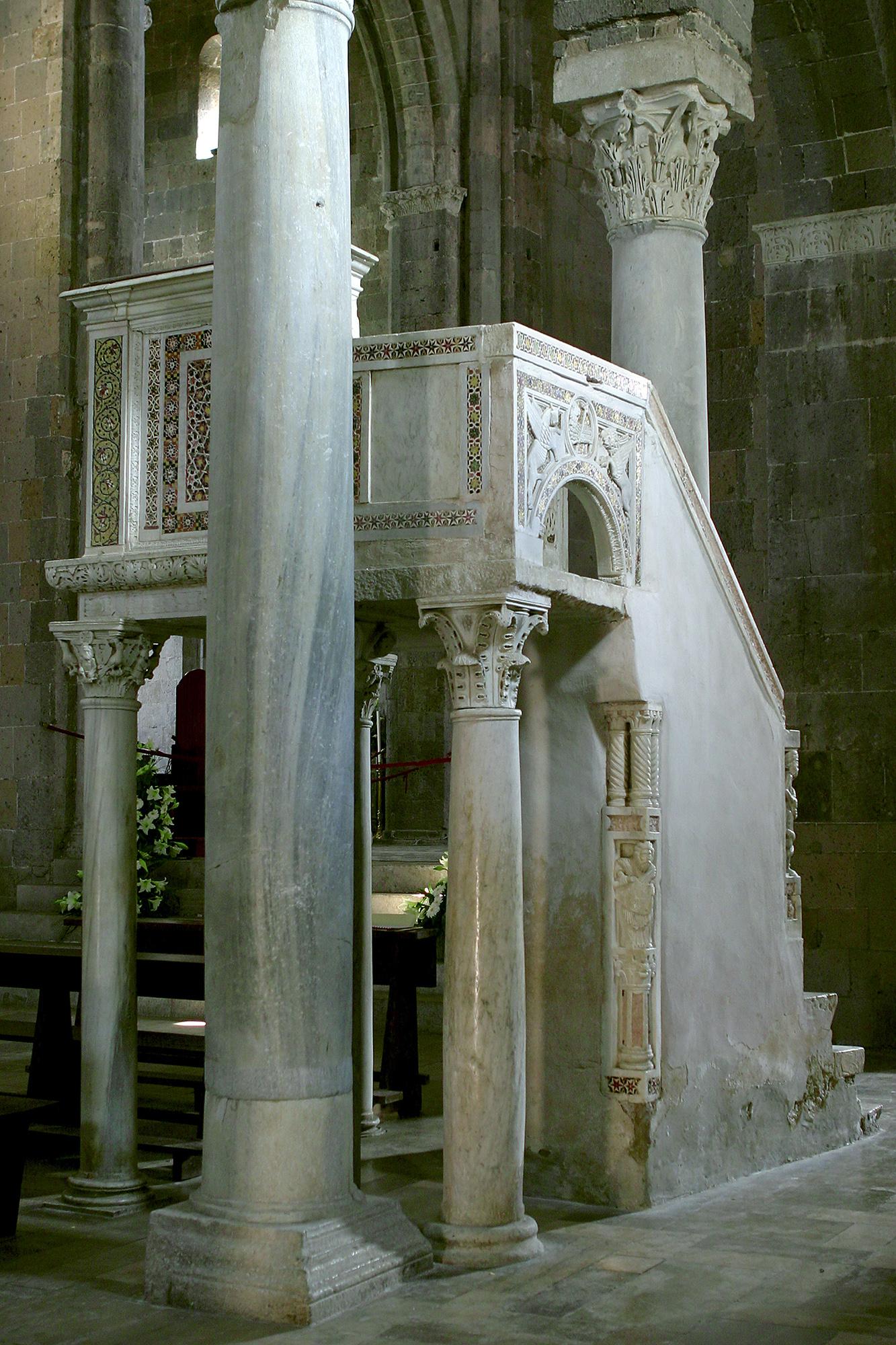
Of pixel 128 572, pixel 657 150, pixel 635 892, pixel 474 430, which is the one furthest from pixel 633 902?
pixel 657 150

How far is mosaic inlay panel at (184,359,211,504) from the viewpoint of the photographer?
6.77 meters

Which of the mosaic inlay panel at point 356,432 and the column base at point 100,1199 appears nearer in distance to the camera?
the mosaic inlay panel at point 356,432

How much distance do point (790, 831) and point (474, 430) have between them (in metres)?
3.12

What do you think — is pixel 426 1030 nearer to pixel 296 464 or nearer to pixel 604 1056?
pixel 604 1056

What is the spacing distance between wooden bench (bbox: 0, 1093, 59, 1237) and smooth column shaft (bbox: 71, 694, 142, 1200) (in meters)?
0.32

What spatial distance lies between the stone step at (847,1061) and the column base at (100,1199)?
3.45 metres

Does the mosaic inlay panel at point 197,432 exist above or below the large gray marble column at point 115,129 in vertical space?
below

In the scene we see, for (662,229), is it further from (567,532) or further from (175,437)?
(175,437)

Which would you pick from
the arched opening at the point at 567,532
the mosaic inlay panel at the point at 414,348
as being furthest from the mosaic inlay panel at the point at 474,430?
the arched opening at the point at 567,532

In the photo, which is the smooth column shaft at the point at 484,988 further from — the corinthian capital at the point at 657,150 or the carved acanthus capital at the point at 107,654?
the corinthian capital at the point at 657,150

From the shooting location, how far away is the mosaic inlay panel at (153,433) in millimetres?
6891

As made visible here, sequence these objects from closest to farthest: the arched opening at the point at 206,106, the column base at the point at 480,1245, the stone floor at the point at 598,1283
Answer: the stone floor at the point at 598,1283, the column base at the point at 480,1245, the arched opening at the point at 206,106

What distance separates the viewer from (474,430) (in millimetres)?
6164

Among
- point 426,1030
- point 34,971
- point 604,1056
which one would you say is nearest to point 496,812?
point 604,1056
